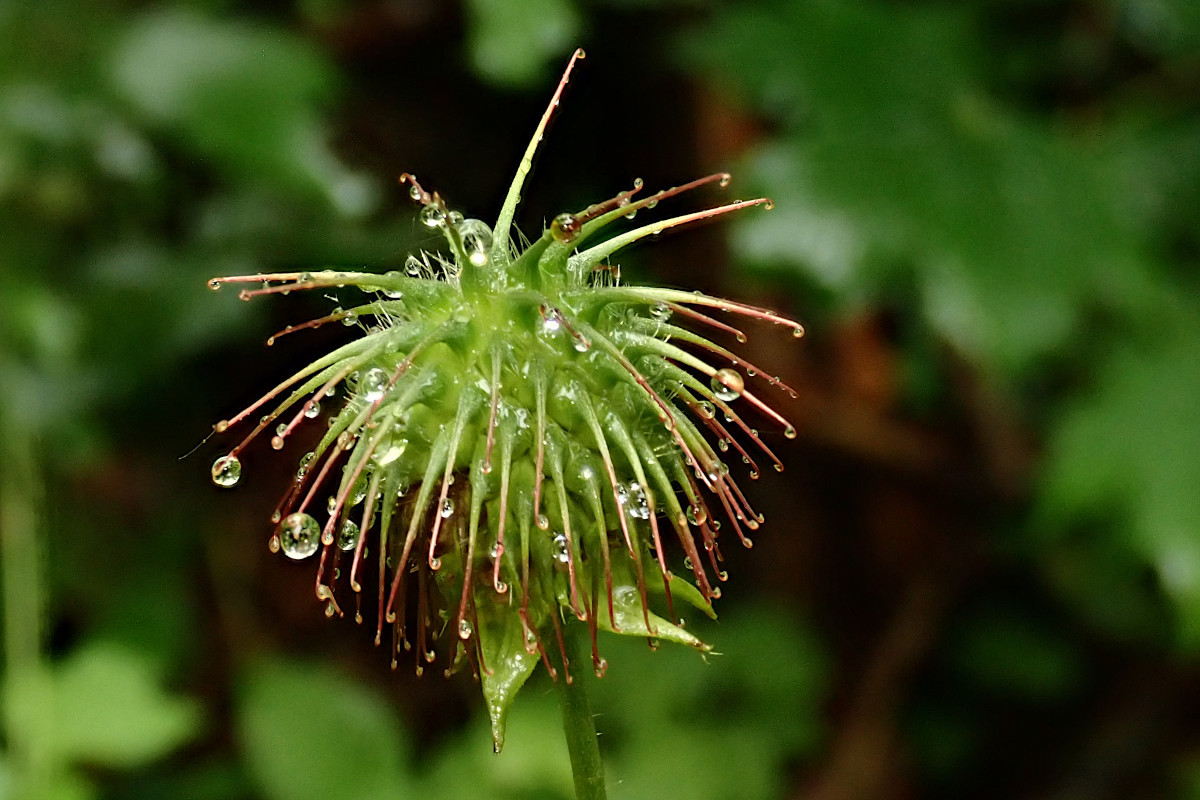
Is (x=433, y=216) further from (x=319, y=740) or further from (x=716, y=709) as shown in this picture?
(x=716, y=709)

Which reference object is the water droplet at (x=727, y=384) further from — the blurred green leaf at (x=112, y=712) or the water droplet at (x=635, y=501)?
the blurred green leaf at (x=112, y=712)

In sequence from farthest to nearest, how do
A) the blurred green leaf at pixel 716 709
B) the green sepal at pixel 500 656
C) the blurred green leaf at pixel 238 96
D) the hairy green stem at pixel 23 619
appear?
the blurred green leaf at pixel 716 709, the blurred green leaf at pixel 238 96, the hairy green stem at pixel 23 619, the green sepal at pixel 500 656

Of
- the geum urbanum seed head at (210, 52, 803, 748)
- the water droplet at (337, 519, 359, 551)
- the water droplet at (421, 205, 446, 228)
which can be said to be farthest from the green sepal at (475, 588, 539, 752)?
the water droplet at (421, 205, 446, 228)

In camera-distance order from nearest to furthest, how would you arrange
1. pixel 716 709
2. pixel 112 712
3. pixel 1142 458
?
pixel 112 712 < pixel 1142 458 < pixel 716 709

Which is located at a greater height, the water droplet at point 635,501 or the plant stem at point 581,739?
the water droplet at point 635,501

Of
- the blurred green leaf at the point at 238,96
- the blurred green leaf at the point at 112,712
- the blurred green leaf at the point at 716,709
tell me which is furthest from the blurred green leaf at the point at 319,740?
the blurred green leaf at the point at 238,96

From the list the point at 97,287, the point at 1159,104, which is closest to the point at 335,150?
the point at 97,287

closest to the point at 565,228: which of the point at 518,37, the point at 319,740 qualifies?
the point at 518,37

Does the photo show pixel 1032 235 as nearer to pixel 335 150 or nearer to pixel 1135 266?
pixel 1135 266

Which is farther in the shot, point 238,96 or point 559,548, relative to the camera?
point 238,96
